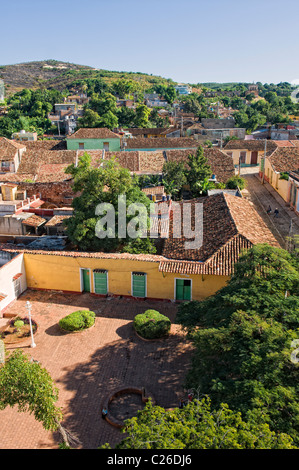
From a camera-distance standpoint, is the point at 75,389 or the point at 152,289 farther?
the point at 152,289

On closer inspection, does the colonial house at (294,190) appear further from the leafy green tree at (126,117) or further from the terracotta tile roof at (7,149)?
the leafy green tree at (126,117)

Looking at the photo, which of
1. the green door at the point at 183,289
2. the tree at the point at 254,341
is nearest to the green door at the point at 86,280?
the green door at the point at 183,289

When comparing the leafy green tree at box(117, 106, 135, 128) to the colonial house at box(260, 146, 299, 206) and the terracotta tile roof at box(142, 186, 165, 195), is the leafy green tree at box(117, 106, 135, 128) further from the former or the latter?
the terracotta tile roof at box(142, 186, 165, 195)

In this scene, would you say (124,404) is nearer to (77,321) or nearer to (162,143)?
(77,321)

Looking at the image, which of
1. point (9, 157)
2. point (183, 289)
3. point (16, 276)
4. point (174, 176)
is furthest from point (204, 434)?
point (9, 157)
